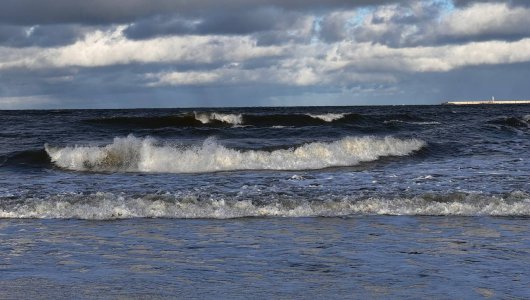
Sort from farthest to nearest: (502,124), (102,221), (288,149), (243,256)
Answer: (502,124) → (288,149) → (102,221) → (243,256)

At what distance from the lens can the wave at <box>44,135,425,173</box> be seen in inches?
859

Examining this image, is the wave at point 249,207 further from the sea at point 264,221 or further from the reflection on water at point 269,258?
the reflection on water at point 269,258

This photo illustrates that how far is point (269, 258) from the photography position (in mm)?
8297

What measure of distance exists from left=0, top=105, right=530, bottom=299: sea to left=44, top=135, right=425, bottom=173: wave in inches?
2.9

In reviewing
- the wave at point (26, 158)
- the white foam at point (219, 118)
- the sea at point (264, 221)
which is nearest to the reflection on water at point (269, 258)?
the sea at point (264, 221)

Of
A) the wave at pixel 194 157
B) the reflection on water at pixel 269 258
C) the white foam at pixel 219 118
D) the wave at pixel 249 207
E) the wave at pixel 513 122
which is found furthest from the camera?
the white foam at pixel 219 118

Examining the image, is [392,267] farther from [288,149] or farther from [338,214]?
[288,149]

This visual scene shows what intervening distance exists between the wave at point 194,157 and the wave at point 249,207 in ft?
25.5

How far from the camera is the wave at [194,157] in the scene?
21.8 meters

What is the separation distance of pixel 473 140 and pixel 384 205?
18.1 meters

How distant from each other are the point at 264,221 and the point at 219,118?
30998 millimetres

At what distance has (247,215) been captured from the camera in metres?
12.3

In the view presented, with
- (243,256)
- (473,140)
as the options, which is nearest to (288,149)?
(473,140)

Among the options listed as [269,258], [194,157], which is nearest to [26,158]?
[194,157]
